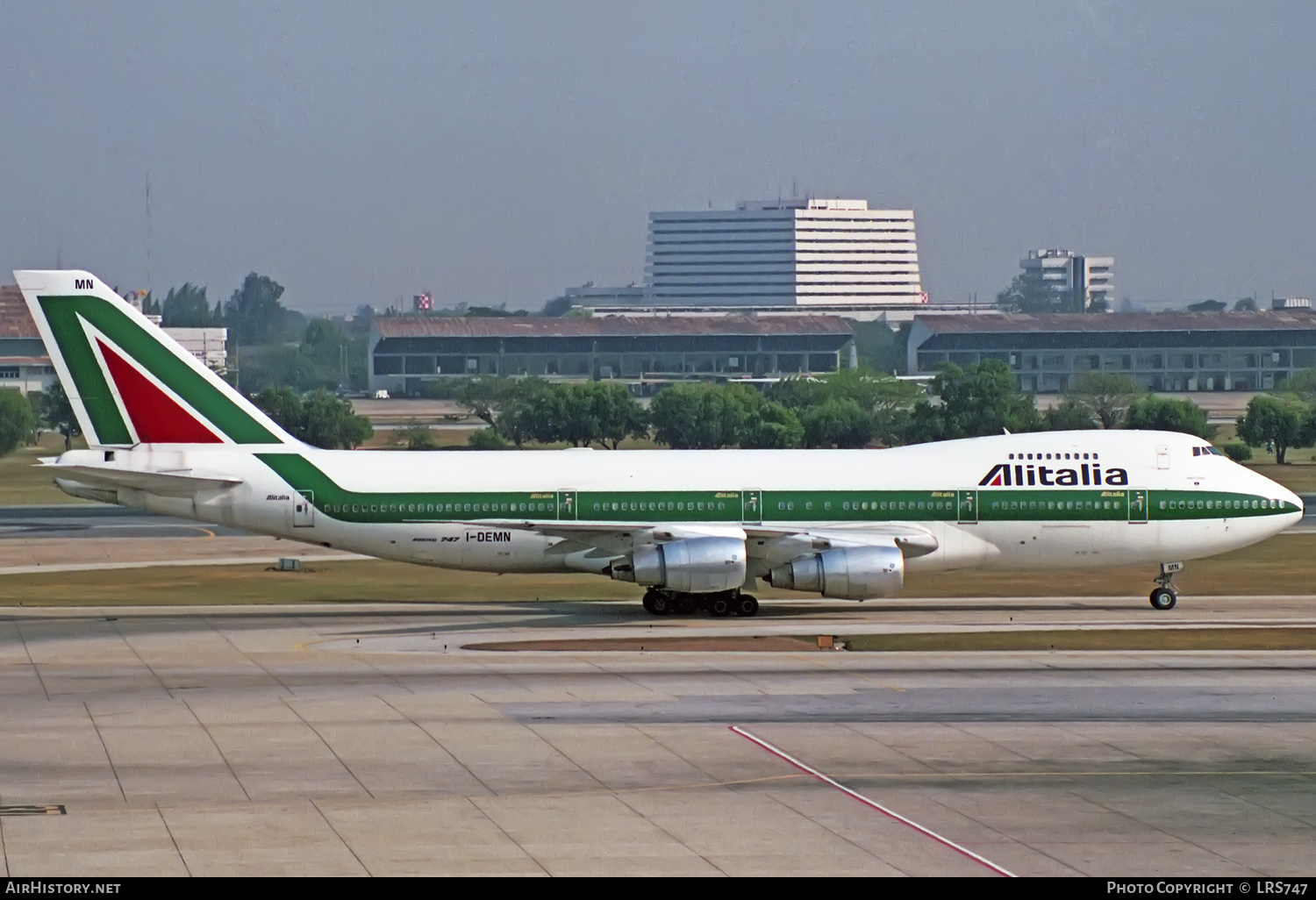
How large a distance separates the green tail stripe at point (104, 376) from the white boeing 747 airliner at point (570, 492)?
44mm

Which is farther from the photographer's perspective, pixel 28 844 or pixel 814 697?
pixel 814 697

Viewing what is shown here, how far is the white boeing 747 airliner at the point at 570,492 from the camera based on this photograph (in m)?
50.3

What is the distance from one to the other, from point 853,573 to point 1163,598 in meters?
9.96

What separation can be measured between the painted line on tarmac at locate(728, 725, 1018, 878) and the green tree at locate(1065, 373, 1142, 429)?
108376 mm

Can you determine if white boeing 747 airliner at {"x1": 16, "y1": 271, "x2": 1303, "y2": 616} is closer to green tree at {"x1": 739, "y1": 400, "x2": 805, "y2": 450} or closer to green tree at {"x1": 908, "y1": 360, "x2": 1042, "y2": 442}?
green tree at {"x1": 908, "y1": 360, "x2": 1042, "y2": 442}

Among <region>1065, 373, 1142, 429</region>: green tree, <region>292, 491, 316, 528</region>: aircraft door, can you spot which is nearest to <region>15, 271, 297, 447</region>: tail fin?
<region>292, 491, 316, 528</region>: aircraft door

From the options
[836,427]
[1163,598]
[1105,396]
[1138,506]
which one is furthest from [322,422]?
[1138,506]

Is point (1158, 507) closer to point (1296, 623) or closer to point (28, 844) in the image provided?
point (1296, 623)

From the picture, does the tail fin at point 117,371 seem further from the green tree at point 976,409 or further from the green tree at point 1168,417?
the green tree at point 1168,417

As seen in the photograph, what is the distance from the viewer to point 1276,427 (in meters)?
129

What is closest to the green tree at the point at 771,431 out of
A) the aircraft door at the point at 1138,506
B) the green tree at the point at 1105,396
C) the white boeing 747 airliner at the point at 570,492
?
the green tree at the point at 1105,396

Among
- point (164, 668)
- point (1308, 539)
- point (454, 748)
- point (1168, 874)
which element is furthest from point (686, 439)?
point (1168, 874)

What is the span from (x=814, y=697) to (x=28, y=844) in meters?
16.6

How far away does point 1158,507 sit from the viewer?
50844mm
